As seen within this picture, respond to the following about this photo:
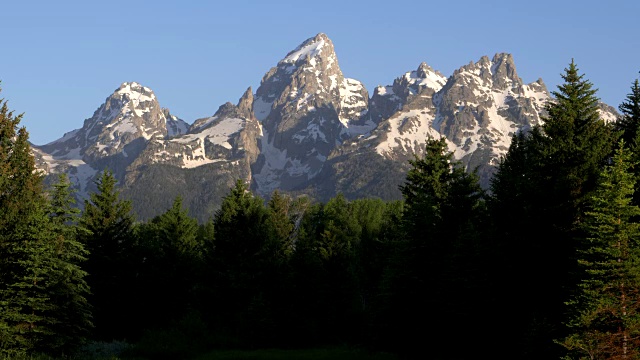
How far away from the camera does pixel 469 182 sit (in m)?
47.5

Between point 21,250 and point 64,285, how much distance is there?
127 inches

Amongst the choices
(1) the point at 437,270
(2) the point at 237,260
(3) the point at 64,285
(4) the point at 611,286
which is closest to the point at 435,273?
(1) the point at 437,270

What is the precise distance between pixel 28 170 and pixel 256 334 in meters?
25.2

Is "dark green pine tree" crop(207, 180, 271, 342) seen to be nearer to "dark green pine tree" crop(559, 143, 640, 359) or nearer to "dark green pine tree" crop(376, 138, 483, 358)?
"dark green pine tree" crop(376, 138, 483, 358)

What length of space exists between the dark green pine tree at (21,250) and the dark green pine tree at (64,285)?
0.57 m

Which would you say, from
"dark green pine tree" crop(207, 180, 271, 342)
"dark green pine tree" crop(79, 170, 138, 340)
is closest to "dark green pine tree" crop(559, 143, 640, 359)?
"dark green pine tree" crop(207, 180, 271, 342)

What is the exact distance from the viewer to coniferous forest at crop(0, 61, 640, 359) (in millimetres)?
29100

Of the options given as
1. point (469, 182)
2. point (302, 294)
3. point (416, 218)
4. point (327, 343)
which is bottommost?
point (327, 343)

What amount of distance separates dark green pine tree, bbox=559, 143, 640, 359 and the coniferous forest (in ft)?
0.26

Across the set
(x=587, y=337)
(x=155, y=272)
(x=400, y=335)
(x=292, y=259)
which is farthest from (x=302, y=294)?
(x=587, y=337)

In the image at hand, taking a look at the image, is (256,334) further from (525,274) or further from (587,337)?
(587,337)

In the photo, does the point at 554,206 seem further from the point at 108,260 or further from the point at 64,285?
the point at 108,260

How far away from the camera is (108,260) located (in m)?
59.7

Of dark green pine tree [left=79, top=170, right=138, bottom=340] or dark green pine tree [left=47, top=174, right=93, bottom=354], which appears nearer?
dark green pine tree [left=47, top=174, right=93, bottom=354]
